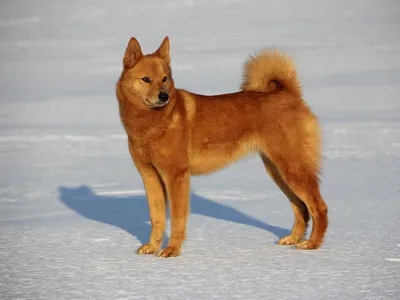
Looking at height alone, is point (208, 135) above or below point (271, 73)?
below

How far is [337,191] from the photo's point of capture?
23.7 ft

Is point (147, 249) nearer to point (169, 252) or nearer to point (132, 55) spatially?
point (169, 252)

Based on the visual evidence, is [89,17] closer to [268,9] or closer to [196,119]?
[268,9]

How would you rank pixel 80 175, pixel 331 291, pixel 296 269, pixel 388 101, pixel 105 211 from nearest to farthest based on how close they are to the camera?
1. pixel 331 291
2. pixel 296 269
3. pixel 105 211
4. pixel 80 175
5. pixel 388 101

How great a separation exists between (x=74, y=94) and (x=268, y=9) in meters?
9.43

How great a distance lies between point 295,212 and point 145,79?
161cm

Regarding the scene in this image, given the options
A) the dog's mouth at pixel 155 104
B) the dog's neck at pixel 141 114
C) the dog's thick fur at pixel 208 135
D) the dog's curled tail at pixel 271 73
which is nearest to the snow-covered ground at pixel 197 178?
the dog's thick fur at pixel 208 135

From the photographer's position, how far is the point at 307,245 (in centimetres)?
513

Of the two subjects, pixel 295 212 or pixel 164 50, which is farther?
pixel 295 212

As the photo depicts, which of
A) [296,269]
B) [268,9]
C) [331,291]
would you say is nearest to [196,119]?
[296,269]

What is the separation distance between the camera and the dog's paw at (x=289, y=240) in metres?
5.32

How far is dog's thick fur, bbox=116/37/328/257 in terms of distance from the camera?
196 inches

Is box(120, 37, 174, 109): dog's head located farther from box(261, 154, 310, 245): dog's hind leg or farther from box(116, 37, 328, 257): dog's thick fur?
box(261, 154, 310, 245): dog's hind leg

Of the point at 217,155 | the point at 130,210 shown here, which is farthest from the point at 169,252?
the point at 130,210
